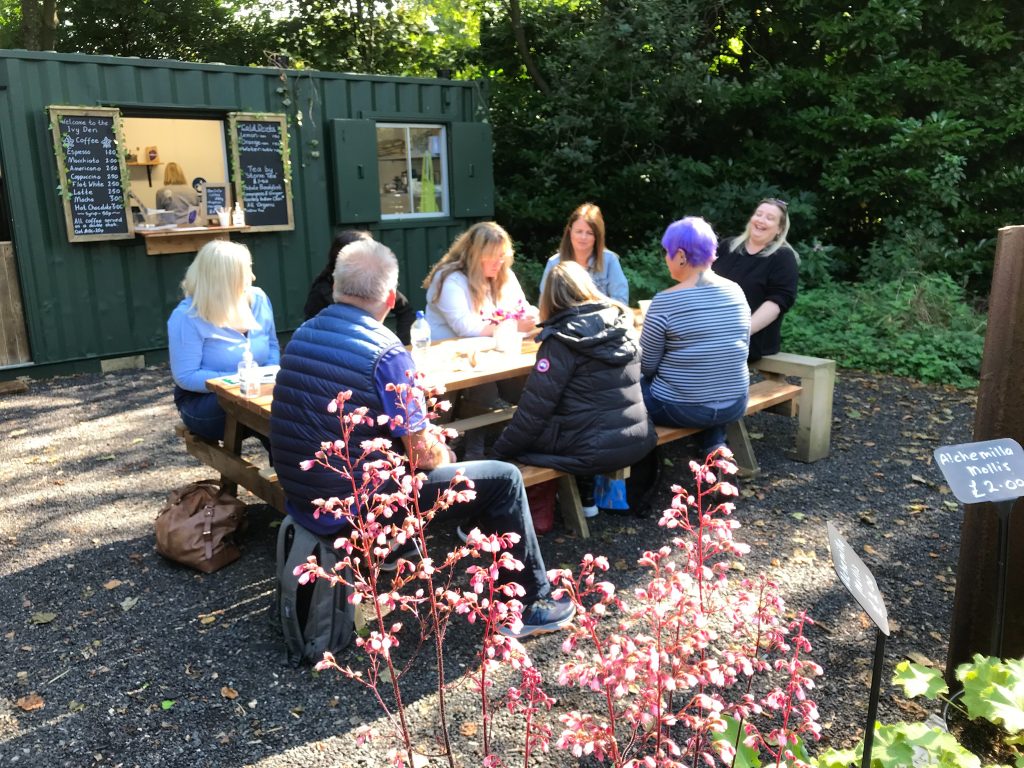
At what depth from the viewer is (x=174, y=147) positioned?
11281 mm

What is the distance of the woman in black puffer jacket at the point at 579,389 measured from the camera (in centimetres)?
370

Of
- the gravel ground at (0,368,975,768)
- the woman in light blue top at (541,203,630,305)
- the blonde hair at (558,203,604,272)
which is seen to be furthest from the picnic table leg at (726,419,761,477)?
the blonde hair at (558,203,604,272)

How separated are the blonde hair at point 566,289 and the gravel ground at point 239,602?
115 centimetres

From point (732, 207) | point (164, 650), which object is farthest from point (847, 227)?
point (164, 650)

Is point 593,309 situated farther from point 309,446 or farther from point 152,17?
point 152,17

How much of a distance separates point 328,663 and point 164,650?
1.64 m

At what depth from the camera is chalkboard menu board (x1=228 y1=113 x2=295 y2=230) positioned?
320 inches

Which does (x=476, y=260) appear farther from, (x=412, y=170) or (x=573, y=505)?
(x=412, y=170)

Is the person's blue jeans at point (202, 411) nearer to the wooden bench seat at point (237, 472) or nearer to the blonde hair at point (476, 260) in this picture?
the wooden bench seat at point (237, 472)

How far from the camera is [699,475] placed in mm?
1872

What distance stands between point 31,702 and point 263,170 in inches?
249

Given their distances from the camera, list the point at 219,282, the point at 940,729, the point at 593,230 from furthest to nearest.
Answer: the point at 593,230
the point at 219,282
the point at 940,729

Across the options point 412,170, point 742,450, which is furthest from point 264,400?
point 412,170

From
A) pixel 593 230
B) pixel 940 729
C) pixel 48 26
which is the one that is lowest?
pixel 940 729
